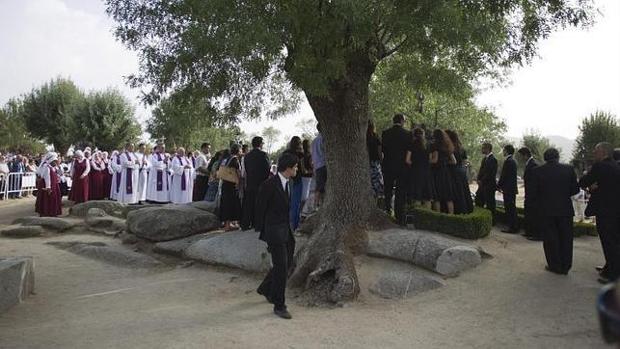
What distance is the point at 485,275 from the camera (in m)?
8.70

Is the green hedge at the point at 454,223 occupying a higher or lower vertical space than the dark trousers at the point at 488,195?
lower

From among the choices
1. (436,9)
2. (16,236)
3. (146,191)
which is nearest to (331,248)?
(436,9)

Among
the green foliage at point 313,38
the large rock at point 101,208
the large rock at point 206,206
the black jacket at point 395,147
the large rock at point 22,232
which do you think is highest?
the green foliage at point 313,38

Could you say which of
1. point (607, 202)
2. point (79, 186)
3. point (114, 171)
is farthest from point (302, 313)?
point (79, 186)

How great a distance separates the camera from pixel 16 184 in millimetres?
21969

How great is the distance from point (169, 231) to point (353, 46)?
6.51 meters

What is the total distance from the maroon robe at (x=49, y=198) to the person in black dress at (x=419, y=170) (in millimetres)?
10904

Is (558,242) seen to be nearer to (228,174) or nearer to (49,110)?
(228,174)

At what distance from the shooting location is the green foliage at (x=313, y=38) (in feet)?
23.7

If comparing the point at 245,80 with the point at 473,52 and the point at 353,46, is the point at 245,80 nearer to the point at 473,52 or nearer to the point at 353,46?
the point at 353,46

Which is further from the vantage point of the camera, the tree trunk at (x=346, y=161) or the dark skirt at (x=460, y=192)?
the dark skirt at (x=460, y=192)

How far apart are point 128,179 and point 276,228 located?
1190 centimetres

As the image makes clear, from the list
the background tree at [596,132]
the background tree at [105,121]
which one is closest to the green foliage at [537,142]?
the background tree at [596,132]

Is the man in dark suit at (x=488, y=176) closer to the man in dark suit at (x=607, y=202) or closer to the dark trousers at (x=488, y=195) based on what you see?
the dark trousers at (x=488, y=195)
